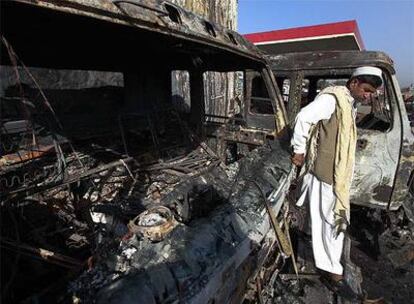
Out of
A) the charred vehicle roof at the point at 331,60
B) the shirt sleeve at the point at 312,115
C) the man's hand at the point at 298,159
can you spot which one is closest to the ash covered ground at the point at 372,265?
the man's hand at the point at 298,159

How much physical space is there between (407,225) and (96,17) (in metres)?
4.36

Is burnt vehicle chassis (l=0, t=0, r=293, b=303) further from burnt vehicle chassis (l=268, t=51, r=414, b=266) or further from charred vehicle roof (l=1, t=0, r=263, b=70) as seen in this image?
burnt vehicle chassis (l=268, t=51, r=414, b=266)

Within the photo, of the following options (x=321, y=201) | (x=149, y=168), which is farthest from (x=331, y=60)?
(x=149, y=168)

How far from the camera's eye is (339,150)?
2.79m

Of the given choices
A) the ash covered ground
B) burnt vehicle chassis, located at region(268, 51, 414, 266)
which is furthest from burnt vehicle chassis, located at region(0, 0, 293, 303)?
burnt vehicle chassis, located at region(268, 51, 414, 266)

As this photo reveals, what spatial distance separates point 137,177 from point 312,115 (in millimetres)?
1780

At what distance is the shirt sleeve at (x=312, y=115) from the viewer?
9.09 feet

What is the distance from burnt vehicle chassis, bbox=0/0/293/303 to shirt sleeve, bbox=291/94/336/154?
326 mm

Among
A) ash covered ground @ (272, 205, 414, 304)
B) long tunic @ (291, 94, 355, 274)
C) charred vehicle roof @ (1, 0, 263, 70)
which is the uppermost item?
charred vehicle roof @ (1, 0, 263, 70)

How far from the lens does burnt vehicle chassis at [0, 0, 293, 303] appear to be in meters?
1.44

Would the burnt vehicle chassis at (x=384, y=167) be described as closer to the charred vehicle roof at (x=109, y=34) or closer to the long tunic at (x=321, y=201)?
the long tunic at (x=321, y=201)

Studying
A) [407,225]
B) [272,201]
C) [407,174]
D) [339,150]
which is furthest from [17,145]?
[407,225]

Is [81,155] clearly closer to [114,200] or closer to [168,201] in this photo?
[114,200]

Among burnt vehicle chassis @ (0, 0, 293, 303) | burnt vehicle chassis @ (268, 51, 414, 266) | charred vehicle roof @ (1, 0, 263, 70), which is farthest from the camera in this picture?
burnt vehicle chassis @ (268, 51, 414, 266)
